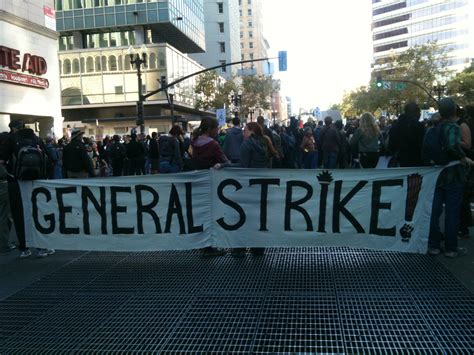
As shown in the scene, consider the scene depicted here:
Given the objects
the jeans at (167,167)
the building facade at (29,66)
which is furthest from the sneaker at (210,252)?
the building facade at (29,66)

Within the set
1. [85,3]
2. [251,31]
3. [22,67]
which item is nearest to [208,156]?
[22,67]

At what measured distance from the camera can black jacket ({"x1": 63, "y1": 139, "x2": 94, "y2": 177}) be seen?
8383 millimetres

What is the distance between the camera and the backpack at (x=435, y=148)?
243 inches

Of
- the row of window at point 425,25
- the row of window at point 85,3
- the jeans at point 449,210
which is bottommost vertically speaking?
the jeans at point 449,210

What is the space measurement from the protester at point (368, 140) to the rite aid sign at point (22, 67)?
20306mm

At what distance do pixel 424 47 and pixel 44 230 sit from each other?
65.4m

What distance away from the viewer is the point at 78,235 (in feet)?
21.1

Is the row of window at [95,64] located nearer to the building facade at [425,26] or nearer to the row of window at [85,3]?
the row of window at [85,3]

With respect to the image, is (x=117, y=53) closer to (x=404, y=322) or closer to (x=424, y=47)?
(x=424, y=47)

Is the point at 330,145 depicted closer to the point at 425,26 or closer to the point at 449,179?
the point at 449,179

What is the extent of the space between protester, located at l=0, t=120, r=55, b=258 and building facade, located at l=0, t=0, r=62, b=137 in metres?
18.9

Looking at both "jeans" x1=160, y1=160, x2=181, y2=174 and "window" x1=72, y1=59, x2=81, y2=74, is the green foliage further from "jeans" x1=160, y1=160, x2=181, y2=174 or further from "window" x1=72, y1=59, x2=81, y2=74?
"jeans" x1=160, y1=160, x2=181, y2=174

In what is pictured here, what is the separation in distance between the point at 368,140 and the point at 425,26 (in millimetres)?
132132

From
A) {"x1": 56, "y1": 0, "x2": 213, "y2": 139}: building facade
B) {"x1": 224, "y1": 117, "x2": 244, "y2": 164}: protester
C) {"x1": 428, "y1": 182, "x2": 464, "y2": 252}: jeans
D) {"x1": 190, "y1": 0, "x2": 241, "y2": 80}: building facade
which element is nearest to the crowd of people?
{"x1": 428, "y1": 182, "x2": 464, "y2": 252}: jeans
